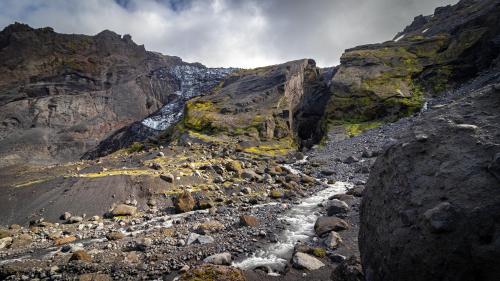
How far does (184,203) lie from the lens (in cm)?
1878

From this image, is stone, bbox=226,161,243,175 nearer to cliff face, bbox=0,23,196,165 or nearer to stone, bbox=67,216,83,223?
stone, bbox=67,216,83,223

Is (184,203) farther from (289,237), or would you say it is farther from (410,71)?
(410,71)

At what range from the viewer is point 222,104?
59000 mm

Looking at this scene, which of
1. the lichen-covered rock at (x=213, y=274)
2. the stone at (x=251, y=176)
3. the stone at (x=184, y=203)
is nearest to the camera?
the lichen-covered rock at (x=213, y=274)

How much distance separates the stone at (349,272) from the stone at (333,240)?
346cm

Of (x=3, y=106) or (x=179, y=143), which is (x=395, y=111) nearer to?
(x=179, y=143)

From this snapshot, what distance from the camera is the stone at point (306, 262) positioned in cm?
1094

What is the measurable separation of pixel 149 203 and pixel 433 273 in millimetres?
17310

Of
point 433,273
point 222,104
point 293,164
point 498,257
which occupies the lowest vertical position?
point 293,164

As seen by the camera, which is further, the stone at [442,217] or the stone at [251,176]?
the stone at [251,176]

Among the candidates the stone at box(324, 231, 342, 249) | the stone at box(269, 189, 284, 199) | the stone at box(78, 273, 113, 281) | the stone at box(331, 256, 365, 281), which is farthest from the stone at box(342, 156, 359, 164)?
the stone at box(78, 273, 113, 281)

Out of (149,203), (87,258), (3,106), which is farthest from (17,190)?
(3,106)

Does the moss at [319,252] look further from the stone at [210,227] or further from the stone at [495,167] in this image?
the stone at [495,167]

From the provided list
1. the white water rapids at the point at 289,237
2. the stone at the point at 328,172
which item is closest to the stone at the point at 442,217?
the white water rapids at the point at 289,237
